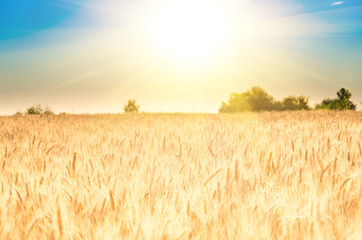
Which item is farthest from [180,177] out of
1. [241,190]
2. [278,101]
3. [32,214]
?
[278,101]

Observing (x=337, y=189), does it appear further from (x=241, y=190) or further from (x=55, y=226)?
(x=55, y=226)

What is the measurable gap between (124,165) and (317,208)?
59.5 inches

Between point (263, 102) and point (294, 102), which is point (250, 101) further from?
point (294, 102)

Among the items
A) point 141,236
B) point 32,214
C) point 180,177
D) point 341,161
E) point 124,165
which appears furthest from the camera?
point 341,161

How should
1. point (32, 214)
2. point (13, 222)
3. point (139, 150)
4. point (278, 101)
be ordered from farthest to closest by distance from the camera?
1. point (278, 101)
2. point (139, 150)
3. point (32, 214)
4. point (13, 222)

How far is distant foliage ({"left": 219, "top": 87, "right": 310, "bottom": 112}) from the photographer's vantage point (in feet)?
172

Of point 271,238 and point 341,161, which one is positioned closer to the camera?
point 271,238

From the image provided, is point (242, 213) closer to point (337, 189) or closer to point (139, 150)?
point (337, 189)

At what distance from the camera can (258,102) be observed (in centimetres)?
5566

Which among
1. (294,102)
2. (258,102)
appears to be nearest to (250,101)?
(258,102)

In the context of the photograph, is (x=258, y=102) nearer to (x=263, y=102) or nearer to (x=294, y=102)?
(x=263, y=102)

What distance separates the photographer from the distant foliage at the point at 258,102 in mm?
52500

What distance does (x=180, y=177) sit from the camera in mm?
2033

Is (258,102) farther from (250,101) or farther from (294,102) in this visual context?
(294,102)
